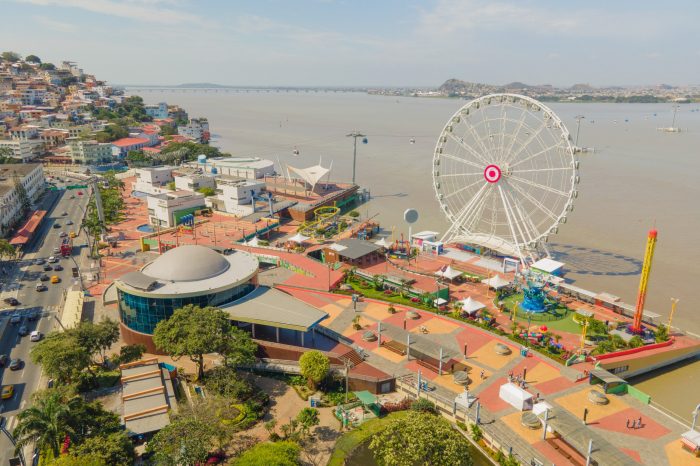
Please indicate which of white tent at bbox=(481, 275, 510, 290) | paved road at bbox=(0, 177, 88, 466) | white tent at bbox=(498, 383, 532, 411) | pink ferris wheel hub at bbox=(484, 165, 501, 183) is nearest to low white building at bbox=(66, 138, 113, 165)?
paved road at bbox=(0, 177, 88, 466)

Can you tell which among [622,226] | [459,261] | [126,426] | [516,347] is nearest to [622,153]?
[622,226]

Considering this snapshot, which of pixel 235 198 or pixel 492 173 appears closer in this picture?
pixel 492 173

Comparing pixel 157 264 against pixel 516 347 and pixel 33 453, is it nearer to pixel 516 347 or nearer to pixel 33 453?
pixel 33 453

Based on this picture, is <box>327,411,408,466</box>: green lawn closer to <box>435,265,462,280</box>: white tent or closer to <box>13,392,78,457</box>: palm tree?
<box>13,392,78,457</box>: palm tree

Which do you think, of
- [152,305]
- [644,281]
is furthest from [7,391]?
[644,281]

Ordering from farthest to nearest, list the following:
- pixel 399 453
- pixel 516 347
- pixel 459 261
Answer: pixel 459 261, pixel 516 347, pixel 399 453

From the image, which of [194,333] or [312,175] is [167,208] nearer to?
[312,175]

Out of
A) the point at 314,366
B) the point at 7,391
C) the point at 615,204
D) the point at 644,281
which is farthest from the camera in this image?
the point at 615,204

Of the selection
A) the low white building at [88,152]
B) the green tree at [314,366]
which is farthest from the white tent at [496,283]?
the low white building at [88,152]
